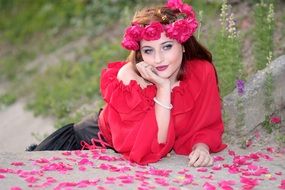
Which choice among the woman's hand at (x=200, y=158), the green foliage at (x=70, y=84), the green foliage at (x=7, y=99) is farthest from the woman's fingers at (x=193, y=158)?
the green foliage at (x=7, y=99)

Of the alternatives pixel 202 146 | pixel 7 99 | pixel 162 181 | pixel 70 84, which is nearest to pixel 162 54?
pixel 202 146

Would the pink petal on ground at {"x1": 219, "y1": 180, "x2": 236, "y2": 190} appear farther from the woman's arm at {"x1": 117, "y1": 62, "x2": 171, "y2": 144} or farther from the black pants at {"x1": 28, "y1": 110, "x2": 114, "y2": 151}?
the black pants at {"x1": 28, "y1": 110, "x2": 114, "y2": 151}

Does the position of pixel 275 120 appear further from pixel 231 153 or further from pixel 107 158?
pixel 107 158

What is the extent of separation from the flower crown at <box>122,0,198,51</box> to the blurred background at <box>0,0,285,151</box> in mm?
789

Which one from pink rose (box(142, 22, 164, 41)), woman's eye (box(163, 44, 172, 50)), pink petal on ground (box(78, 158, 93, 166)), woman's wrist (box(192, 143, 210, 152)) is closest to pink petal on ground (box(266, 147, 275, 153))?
woman's wrist (box(192, 143, 210, 152))

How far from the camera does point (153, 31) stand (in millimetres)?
3955

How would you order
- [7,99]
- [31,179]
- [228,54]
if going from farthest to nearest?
[7,99] < [228,54] < [31,179]

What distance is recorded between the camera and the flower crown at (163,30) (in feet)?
13.0

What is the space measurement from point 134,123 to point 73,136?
0.85m

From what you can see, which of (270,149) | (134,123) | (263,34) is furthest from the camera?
(263,34)

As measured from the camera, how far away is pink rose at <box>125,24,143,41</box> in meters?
4.04

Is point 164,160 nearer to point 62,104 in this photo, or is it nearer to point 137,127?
point 137,127

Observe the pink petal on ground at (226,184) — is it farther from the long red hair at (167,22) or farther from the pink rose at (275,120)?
the pink rose at (275,120)

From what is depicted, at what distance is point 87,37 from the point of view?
9.52 m
